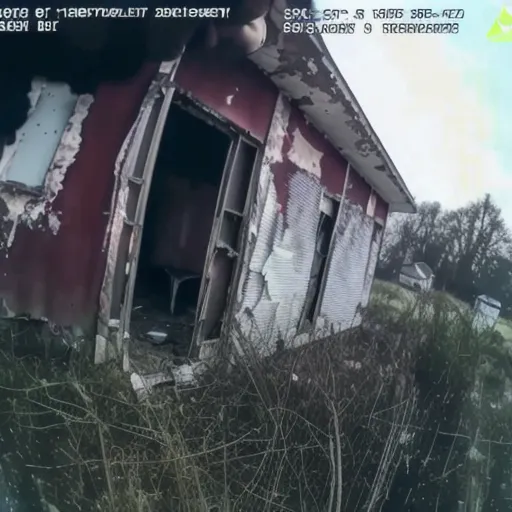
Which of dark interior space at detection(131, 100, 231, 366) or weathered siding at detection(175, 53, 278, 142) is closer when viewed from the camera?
weathered siding at detection(175, 53, 278, 142)

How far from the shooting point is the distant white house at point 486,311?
187cm

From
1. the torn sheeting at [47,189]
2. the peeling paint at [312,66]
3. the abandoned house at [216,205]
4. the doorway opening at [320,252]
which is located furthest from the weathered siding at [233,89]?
the doorway opening at [320,252]

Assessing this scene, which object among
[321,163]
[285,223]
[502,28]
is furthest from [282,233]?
[502,28]

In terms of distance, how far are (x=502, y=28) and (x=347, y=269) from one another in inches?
46.4

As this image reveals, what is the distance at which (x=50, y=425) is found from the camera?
5.88 ft

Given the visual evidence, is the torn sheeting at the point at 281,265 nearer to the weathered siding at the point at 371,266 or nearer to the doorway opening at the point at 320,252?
the doorway opening at the point at 320,252

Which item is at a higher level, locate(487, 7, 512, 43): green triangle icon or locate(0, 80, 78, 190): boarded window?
locate(487, 7, 512, 43): green triangle icon

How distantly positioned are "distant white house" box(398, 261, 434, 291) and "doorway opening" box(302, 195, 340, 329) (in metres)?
0.72

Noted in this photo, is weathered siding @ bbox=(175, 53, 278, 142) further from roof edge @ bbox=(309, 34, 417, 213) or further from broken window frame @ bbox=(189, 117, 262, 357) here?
roof edge @ bbox=(309, 34, 417, 213)

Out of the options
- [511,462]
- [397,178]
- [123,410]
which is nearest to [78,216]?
[123,410]

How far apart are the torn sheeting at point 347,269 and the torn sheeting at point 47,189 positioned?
47.7 inches

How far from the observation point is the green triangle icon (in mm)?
1705

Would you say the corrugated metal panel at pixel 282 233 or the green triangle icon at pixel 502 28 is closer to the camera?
the green triangle icon at pixel 502 28

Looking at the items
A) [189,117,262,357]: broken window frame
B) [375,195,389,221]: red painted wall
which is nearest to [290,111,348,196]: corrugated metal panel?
[189,117,262,357]: broken window frame
